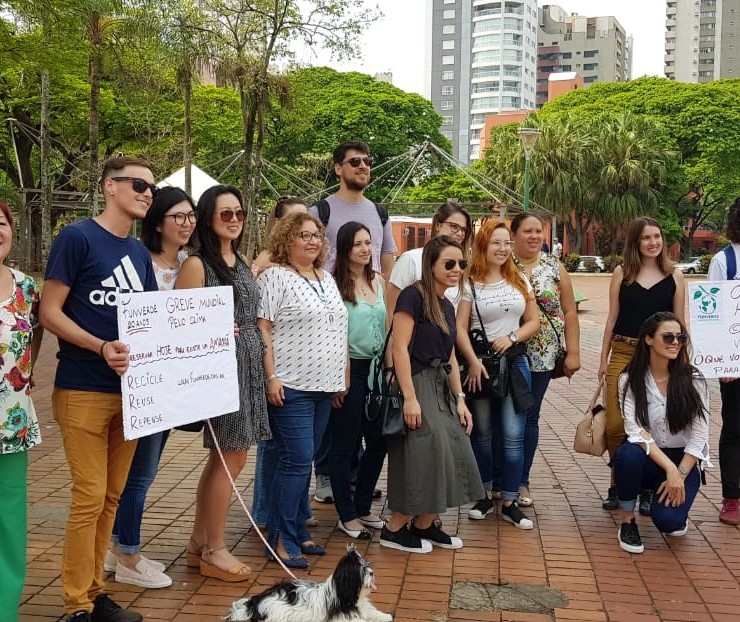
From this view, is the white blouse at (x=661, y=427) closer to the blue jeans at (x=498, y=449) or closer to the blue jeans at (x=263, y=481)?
the blue jeans at (x=498, y=449)

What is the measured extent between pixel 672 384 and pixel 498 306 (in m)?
1.18

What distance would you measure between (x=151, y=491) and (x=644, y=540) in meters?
3.44

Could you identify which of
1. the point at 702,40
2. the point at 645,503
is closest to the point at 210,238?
the point at 645,503

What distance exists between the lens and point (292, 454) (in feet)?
15.2

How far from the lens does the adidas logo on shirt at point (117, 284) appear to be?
374 centimetres

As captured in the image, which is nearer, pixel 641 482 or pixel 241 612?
pixel 241 612

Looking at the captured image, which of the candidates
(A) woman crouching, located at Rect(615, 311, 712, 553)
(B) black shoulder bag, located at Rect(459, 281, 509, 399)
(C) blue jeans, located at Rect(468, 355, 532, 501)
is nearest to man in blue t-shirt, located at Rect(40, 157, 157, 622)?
(B) black shoulder bag, located at Rect(459, 281, 509, 399)

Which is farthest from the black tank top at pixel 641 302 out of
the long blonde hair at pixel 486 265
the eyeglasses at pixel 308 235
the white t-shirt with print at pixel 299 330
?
the eyeglasses at pixel 308 235

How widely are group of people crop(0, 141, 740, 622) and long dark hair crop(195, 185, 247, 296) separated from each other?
1cm

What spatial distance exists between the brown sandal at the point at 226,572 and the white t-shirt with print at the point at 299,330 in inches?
38.5

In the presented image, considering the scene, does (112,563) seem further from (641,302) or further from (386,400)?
(641,302)

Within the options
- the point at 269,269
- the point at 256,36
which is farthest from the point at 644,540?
the point at 256,36

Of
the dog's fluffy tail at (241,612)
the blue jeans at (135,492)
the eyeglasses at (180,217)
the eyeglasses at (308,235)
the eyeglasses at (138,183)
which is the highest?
the eyeglasses at (138,183)

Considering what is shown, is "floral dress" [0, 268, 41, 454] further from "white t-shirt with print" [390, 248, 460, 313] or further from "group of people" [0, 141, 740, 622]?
"white t-shirt with print" [390, 248, 460, 313]
